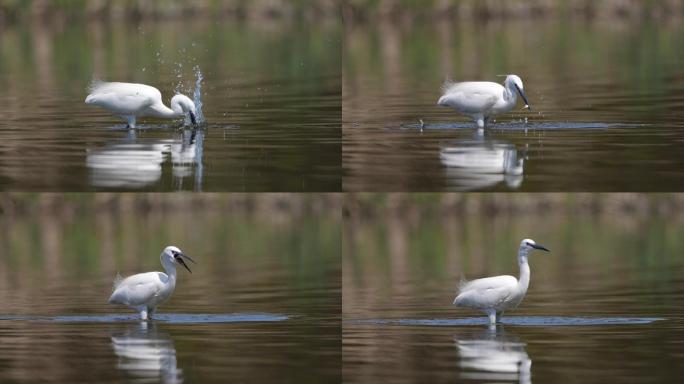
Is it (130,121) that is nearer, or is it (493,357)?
(493,357)

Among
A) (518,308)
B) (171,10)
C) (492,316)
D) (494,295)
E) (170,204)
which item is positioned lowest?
(170,204)

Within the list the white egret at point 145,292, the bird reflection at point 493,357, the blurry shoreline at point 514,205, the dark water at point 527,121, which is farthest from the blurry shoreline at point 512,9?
the bird reflection at point 493,357

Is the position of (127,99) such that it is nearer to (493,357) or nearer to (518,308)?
(518,308)

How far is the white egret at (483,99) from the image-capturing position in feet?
71.8

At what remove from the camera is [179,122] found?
2317 centimetres

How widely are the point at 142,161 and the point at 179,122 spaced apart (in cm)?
347

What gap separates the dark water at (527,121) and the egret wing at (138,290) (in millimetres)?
2579

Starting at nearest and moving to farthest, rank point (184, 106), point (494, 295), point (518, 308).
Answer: point (494, 295) < point (518, 308) < point (184, 106)

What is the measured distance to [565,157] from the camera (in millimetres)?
20125

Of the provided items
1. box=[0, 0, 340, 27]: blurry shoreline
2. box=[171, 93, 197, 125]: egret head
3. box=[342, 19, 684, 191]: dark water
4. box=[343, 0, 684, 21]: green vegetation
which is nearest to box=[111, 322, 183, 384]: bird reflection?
box=[342, 19, 684, 191]: dark water

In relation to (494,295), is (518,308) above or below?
below

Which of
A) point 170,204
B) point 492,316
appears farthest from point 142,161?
point 170,204

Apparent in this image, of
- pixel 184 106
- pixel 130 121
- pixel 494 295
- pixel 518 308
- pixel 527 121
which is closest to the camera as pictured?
pixel 494 295

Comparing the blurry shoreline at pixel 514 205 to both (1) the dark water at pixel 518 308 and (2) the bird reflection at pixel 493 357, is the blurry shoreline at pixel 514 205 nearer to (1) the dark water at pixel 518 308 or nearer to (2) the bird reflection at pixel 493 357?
(1) the dark water at pixel 518 308
